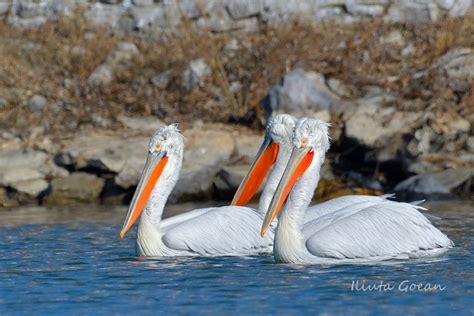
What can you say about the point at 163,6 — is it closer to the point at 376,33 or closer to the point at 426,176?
the point at 376,33

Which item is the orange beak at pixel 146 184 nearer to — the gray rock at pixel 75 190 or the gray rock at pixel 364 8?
the gray rock at pixel 75 190

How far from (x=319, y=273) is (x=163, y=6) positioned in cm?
1015

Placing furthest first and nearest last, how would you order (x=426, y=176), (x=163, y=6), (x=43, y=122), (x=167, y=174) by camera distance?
(x=163, y=6) < (x=43, y=122) < (x=426, y=176) < (x=167, y=174)

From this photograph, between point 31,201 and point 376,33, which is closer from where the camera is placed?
point 31,201

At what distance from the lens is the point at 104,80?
48.8 feet

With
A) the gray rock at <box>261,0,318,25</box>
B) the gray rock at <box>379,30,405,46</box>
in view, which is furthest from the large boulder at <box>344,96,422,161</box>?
the gray rock at <box>261,0,318,25</box>

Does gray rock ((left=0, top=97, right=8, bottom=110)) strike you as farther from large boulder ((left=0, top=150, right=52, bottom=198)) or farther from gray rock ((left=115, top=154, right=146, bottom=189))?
gray rock ((left=115, top=154, right=146, bottom=189))

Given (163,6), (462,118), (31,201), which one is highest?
(163,6)

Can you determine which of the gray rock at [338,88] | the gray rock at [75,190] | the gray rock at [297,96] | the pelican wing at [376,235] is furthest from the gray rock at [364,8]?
the pelican wing at [376,235]

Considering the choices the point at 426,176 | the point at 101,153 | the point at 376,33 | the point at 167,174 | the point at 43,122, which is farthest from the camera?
the point at 376,33

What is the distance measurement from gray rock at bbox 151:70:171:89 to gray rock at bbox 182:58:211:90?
0.80 feet

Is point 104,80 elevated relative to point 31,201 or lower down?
elevated

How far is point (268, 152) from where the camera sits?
29.9ft

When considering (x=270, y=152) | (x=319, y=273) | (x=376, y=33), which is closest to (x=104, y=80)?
(x=376, y=33)
